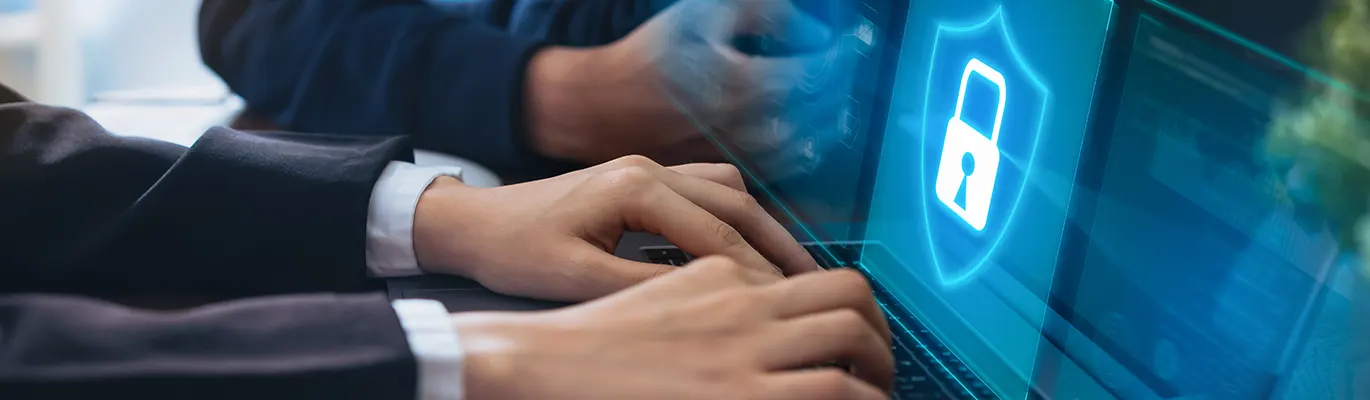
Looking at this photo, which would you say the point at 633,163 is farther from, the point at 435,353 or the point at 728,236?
the point at 435,353

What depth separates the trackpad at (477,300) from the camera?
713 millimetres

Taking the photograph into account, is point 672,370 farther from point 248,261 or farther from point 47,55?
point 47,55

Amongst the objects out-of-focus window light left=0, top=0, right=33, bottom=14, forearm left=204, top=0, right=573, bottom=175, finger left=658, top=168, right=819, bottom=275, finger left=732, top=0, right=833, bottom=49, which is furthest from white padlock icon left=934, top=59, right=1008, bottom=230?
out-of-focus window light left=0, top=0, right=33, bottom=14

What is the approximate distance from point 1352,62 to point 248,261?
611 mm

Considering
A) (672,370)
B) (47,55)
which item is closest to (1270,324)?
(672,370)

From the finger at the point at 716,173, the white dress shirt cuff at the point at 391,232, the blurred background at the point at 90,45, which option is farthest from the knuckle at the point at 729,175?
the blurred background at the point at 90,45

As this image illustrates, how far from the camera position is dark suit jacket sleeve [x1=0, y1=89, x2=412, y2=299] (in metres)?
0.72

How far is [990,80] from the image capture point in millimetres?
690

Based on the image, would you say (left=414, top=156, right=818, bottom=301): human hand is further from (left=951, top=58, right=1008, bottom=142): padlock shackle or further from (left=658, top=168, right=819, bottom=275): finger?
(left=951, top=58, right=1008, bottom=142): padlock shackle

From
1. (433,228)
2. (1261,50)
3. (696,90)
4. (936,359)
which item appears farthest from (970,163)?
(696,90)

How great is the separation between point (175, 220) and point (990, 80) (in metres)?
0.50

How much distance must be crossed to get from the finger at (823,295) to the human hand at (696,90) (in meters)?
0.30

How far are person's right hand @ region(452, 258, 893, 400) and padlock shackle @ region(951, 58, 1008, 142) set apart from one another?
0.44 ft

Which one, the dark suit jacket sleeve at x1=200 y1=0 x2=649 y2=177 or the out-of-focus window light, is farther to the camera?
the out-of-focus window light
